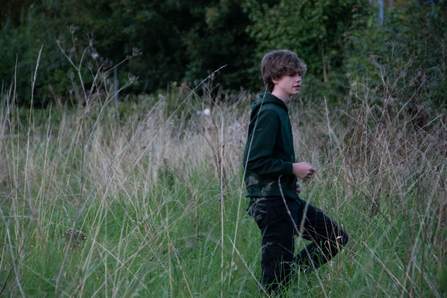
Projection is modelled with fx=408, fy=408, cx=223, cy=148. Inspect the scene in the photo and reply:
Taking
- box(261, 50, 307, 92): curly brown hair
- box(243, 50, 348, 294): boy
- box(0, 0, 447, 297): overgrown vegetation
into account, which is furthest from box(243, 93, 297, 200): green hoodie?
box(0, 0, 447, 297): overgrown vegetation

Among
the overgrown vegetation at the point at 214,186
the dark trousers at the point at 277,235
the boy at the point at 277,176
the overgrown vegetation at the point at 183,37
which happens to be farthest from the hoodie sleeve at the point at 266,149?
the overgrown vegetation at the point at 183,37

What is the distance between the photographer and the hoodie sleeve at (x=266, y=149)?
193cm

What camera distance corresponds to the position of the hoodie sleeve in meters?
1.93

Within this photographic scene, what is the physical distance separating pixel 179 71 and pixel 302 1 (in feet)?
19.9

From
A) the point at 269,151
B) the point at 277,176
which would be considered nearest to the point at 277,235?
the point at 277,176

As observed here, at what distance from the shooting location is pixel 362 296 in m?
1.98

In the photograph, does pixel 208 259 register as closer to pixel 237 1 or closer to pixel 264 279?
pixel 264 279

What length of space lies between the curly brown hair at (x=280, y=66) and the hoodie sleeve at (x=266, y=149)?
24cm

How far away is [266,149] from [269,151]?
0.02 meters

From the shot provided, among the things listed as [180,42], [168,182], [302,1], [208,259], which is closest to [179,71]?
[180,42]

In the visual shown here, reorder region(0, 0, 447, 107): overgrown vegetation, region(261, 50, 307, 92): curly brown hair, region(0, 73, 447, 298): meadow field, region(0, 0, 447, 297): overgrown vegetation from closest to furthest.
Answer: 1. region(0, 73, 447, 298): meadow field
2. region(0, 0, 447, 297): overgrown vegetation
3. region(261, 50, 307, 92): curly brown hair
4. region(0, 0, 447, 107): overgrown vegetation

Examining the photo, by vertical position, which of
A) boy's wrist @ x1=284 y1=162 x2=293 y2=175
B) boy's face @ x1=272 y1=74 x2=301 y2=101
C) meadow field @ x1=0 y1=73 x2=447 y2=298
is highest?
boy's face @ x1=272 y1=74 x2=301 y2=101

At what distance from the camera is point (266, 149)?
1.93 meters

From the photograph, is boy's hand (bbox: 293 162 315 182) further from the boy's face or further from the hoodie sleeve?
the boy's face
